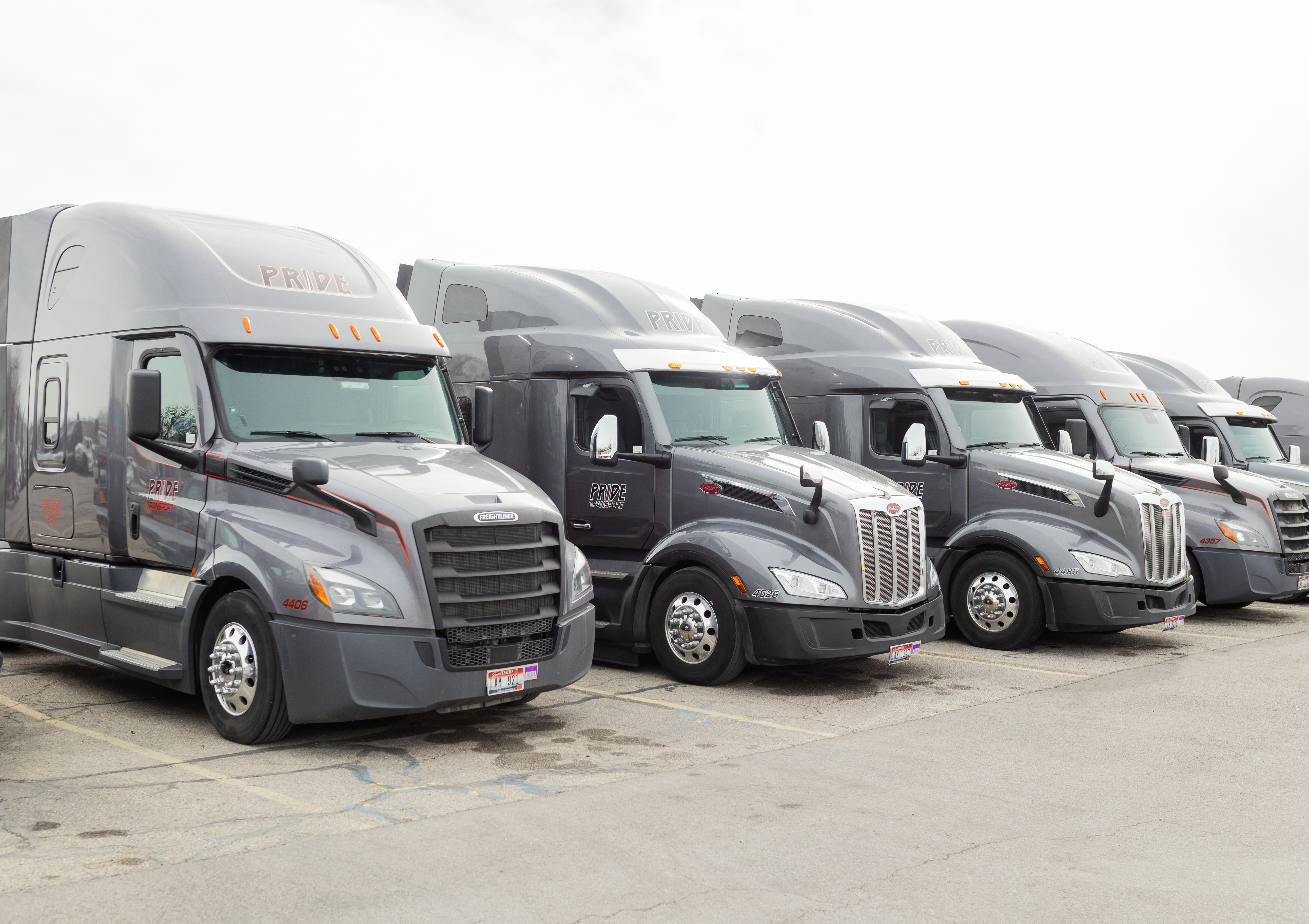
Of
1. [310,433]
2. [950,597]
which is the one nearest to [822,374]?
[950,597]

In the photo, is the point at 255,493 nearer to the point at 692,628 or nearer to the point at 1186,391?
the point at 692,628

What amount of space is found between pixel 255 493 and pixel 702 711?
3517 mm

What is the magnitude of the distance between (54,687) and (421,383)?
12.4 feet

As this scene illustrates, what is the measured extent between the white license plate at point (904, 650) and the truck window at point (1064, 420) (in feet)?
18.6

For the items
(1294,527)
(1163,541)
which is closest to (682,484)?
(1163,541)

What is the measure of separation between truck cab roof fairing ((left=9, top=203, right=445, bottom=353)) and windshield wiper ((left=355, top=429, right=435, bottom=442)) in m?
0.59

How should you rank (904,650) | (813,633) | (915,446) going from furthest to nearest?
(915,446)
(904,650)
(813,633)

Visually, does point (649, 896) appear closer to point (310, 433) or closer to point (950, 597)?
point (310, 433)

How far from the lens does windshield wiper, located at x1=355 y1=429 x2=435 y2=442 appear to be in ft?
26.9

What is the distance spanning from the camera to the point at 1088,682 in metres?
10.1

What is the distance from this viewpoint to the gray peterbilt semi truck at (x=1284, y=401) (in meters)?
22.3

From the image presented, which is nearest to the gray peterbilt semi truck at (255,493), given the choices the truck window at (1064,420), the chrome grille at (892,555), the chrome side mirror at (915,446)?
the chrome grille at (892,555)

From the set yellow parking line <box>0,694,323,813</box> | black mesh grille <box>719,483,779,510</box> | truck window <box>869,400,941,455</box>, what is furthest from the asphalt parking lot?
truck window <box>869,400,941,455</box>

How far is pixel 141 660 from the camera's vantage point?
7906 millimetres
